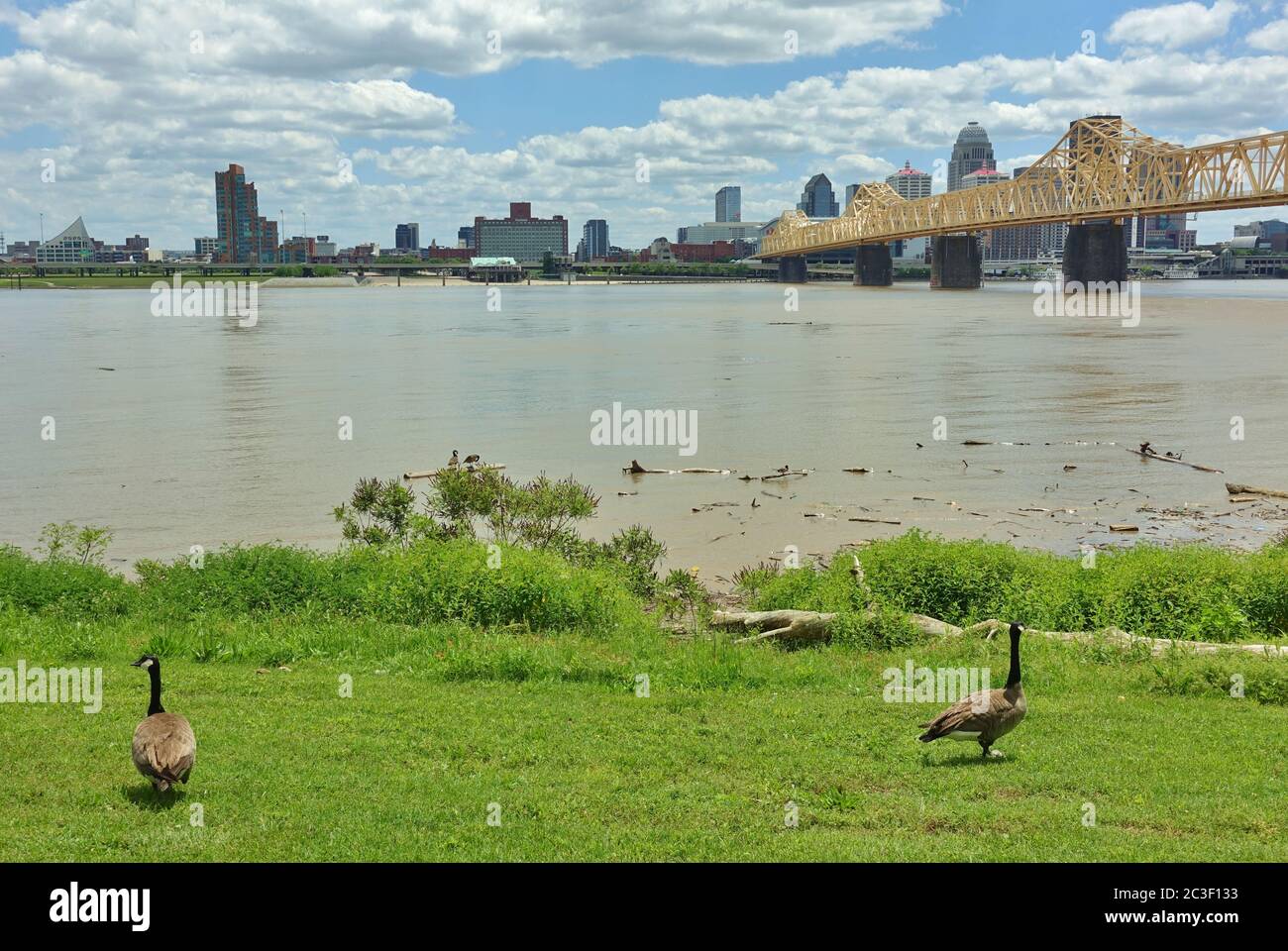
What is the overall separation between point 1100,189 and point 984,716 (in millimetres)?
136643

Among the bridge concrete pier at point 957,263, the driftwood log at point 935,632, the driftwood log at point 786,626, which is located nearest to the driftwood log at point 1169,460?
the driftwood log at point 935,632

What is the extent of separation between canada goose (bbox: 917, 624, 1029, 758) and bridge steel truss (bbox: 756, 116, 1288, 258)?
96.0 m

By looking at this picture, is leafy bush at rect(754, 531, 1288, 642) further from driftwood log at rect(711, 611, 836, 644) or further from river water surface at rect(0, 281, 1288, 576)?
A: river water surface at rect(0, 281, 1288, 576)

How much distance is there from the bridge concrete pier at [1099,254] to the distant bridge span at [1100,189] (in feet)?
3.14

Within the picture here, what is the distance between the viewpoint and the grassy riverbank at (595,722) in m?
6.71

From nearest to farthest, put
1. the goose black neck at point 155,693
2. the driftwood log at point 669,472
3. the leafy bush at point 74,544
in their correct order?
the goose black neck at point 155,693 → the leafy bush at point 74,544 → the driftwood log at point 669,472

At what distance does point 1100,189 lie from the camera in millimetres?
132000

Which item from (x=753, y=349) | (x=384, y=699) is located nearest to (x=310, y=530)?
(x=384, y=699)

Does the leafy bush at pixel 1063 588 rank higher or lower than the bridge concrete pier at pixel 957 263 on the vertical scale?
lower

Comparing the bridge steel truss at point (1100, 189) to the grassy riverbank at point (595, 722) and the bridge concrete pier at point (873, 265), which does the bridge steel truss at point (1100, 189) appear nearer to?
the bridge concrete pier at point (873, 265)

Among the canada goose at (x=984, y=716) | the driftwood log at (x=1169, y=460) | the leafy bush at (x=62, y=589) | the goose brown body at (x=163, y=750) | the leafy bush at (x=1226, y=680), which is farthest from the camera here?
the driftwood log at (x=1169, y=460)

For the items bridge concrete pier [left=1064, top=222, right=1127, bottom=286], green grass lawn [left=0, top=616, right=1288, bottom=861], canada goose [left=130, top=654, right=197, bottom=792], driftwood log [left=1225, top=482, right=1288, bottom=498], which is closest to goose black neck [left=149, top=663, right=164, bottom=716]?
canada goose [left=130, top=654, right=197, bottom=792]

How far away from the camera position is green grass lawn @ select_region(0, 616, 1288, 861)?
659 cm
